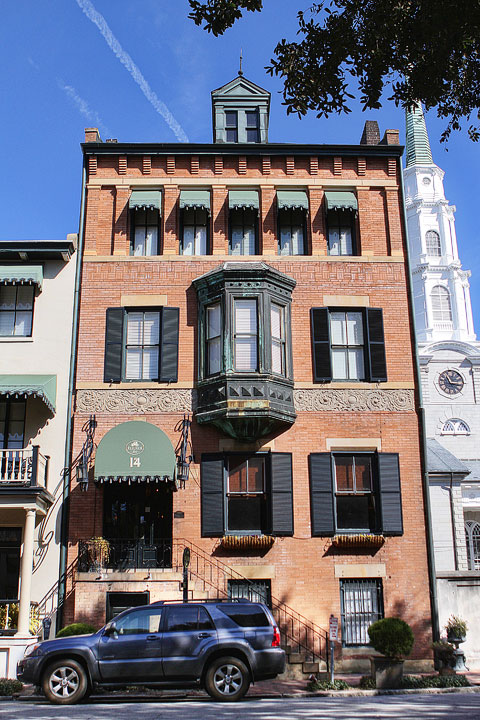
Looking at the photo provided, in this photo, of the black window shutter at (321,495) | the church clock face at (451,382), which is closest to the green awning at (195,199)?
the black window shutter at (321,495)

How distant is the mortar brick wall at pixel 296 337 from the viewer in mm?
19469

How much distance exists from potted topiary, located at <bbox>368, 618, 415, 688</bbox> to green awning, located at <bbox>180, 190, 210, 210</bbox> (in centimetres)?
1234

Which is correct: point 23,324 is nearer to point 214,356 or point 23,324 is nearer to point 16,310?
point 16,310

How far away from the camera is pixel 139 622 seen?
1369 cm

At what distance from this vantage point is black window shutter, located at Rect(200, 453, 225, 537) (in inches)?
771

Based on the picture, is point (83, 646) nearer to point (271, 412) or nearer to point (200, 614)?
point (200, 614)

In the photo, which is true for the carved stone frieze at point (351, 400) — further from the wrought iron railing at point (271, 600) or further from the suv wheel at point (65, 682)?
the suv wheel at point (65, 682)

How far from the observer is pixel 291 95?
11.5 m

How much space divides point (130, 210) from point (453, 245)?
60.3 meters

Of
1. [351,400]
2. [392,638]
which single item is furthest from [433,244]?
[392,638]

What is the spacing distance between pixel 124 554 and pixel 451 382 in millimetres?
52727

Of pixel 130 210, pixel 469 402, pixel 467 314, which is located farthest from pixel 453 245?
pixel 130 210

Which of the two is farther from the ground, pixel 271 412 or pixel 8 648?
pixel 271 412

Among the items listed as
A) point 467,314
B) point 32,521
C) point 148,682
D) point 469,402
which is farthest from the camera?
point 467,314
